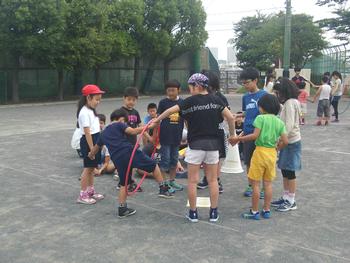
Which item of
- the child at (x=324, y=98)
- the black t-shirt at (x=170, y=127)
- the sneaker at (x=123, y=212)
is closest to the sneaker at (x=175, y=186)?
the black t-shirt at (x=170, y=127)

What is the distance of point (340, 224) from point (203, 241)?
5.49ft

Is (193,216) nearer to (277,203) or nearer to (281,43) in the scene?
(277,203)

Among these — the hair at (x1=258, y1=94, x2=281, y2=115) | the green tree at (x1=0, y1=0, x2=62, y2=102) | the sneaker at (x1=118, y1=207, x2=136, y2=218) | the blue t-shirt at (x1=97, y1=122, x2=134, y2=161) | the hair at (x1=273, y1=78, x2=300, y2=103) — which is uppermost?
the green tree at (x1=0, y1=0, x2=62, y2=102)

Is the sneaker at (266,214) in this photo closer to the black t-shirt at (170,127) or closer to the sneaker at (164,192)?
the sneaker at (164,192)

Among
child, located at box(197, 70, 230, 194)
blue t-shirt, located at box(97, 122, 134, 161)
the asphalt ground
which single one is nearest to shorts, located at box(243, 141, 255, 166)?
child, located at box(197, 70, 230, 194)

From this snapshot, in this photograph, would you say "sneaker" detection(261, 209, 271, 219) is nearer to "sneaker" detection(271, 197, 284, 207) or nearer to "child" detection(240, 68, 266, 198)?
"sneaker" detection(271, 197, 284, 207)

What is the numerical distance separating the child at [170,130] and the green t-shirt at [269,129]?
1.41m

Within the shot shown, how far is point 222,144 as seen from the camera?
207 inches

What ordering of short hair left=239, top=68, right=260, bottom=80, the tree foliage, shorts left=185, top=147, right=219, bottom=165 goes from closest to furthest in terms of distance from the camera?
1. shorts left=185, top=147, right=219, bottom=165
2. short hair left=239, top=68, right=260, bottom=80
3. the tree foliage

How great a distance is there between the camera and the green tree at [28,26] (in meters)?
21.9

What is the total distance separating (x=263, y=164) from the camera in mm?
5176

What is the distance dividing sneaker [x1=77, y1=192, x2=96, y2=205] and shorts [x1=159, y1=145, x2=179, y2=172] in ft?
3.66

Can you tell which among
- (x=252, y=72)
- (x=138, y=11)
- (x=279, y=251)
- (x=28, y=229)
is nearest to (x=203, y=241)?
(x=279, y=251)

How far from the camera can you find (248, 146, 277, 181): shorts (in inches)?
204
